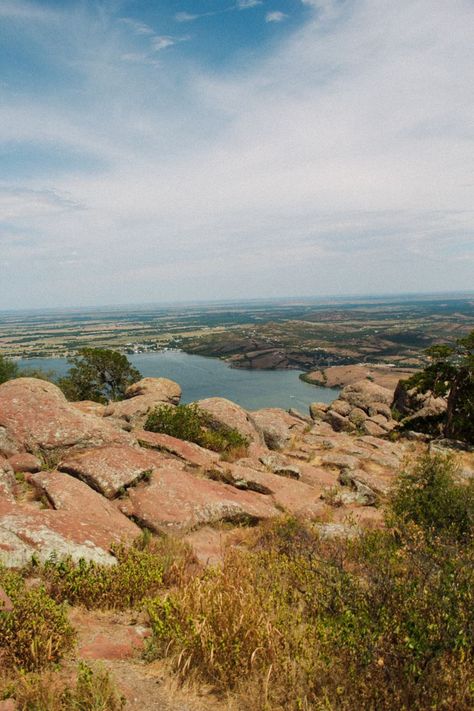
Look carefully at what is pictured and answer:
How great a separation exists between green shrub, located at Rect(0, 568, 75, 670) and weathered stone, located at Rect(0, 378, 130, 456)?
680 centimetres

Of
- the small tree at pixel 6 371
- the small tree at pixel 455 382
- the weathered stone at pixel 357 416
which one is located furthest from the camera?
the small tree at pixel 6 371

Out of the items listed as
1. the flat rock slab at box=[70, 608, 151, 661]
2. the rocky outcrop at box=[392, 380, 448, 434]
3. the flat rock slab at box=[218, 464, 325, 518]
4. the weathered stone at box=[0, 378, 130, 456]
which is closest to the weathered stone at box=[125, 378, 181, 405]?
the weathered stone at box=[0, 378, 130, 456]

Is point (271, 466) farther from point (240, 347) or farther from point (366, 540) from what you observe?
point (240, 347)

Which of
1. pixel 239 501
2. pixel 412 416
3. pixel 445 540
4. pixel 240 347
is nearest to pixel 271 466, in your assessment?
pixel 239 501

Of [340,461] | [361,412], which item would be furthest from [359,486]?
[361,412]

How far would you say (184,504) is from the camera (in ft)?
30.9

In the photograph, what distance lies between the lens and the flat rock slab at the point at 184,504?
8.85 m

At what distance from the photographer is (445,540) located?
296 inches

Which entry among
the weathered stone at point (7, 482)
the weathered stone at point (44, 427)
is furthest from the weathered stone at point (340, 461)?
the weathered stone at point (7, 482)

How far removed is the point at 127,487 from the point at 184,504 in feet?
5.28

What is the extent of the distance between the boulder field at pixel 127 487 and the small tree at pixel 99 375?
37.9 m

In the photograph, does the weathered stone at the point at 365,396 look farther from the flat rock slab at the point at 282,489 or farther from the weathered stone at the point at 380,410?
the flat rock slab at the point at 282,489

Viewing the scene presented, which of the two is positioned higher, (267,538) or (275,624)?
(275,624)

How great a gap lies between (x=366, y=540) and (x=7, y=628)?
6.28 m
